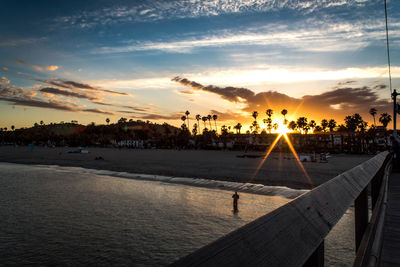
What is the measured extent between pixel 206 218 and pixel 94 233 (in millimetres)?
5600

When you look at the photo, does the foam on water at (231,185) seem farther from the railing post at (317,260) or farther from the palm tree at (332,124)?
the palm tree at (332,124)

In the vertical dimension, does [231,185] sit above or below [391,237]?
below

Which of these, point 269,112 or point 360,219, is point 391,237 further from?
point 269,112

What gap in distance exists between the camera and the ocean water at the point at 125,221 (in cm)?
958

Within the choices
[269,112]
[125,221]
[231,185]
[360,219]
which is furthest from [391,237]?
[269,112]

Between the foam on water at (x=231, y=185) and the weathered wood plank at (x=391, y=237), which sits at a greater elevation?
the weathered wood plank at (x=391, y=237)

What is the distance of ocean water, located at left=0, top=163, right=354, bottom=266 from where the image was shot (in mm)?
9578

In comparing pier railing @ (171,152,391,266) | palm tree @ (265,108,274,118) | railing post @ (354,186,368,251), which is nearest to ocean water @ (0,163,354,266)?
railing post @ (354,186,368,251)

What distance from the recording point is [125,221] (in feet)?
43.9

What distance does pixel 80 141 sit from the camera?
138500 mm

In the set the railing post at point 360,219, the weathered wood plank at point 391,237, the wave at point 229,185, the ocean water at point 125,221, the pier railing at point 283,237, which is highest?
the pier railing at point 283,237

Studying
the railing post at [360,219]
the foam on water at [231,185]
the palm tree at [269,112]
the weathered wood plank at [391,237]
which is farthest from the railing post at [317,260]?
the palm tree at [269,112]

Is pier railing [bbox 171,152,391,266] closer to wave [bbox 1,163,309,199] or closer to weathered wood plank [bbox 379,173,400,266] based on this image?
weathered wood plank [bbox 379,173,400,266]

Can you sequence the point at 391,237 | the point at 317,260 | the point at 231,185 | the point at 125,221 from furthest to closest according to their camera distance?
the point at 231,185 → the point at 125,221 → the point at 391,237 → the point at 317,260
